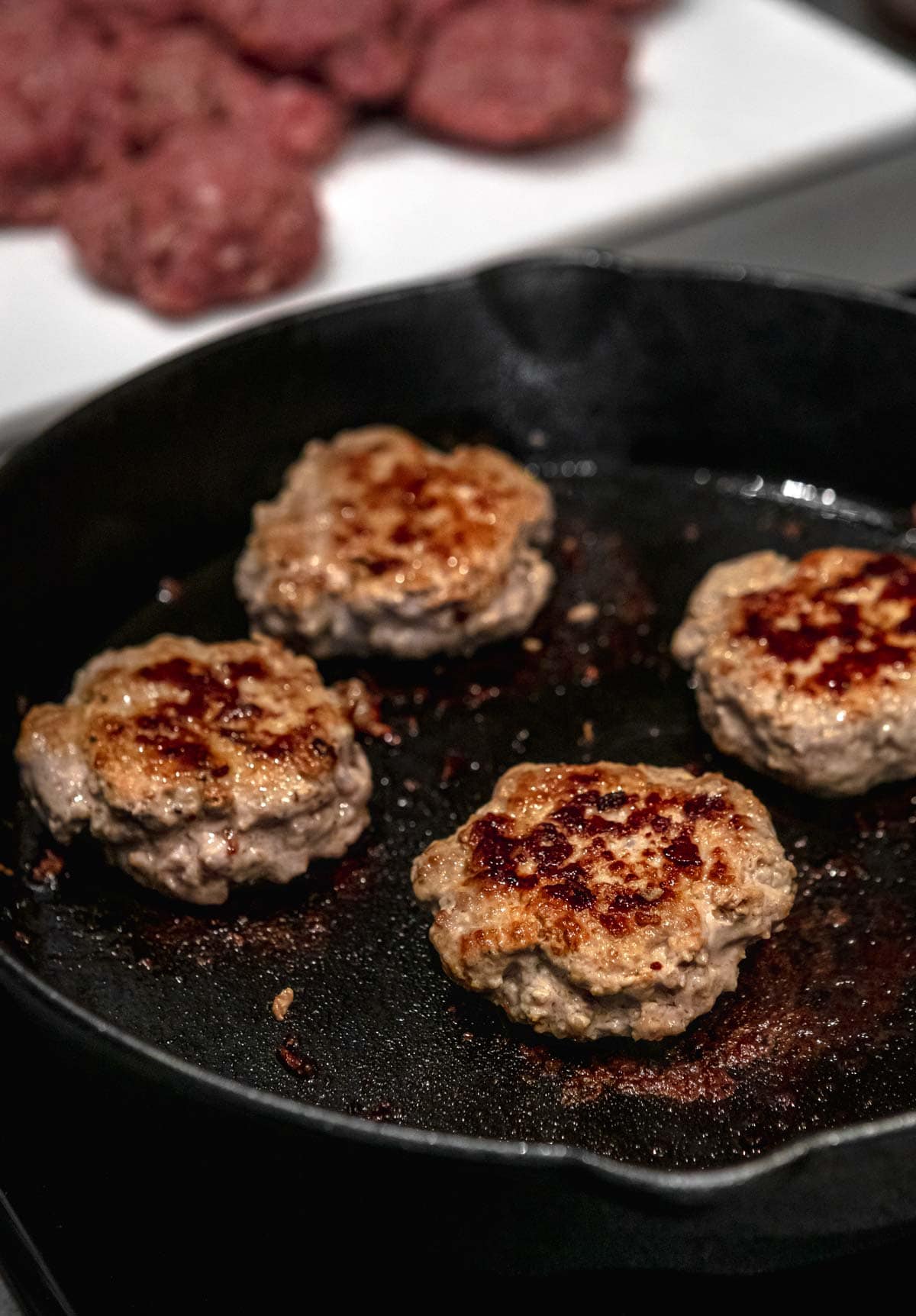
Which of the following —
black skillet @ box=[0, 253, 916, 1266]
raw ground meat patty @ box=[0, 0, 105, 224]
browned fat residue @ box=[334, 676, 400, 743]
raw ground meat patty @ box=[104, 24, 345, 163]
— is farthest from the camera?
raw ground meat patty @ box=[104, 24, 345, 163]

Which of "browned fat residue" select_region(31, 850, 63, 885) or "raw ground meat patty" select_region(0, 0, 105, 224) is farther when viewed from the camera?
"raw ground meat patty" select_region(0, 0, 105, 224)

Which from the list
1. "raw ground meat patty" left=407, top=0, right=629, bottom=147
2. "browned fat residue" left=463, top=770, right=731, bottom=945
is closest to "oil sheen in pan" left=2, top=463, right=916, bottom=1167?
"browned fat residue" left=463, top=770, right=731, bottom=945

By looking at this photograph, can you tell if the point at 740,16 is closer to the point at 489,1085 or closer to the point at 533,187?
the point at 533,187

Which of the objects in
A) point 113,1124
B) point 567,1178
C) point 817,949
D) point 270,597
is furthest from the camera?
point 270,597

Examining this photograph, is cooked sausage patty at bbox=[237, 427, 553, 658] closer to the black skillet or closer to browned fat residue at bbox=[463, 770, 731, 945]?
the black skillet

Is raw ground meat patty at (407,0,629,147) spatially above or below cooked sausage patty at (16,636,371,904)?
above

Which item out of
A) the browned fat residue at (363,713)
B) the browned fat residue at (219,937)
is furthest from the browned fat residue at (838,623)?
the browned fat residue at (219,937)

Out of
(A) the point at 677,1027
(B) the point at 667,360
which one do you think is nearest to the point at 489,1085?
(A) the point at 677,1027
